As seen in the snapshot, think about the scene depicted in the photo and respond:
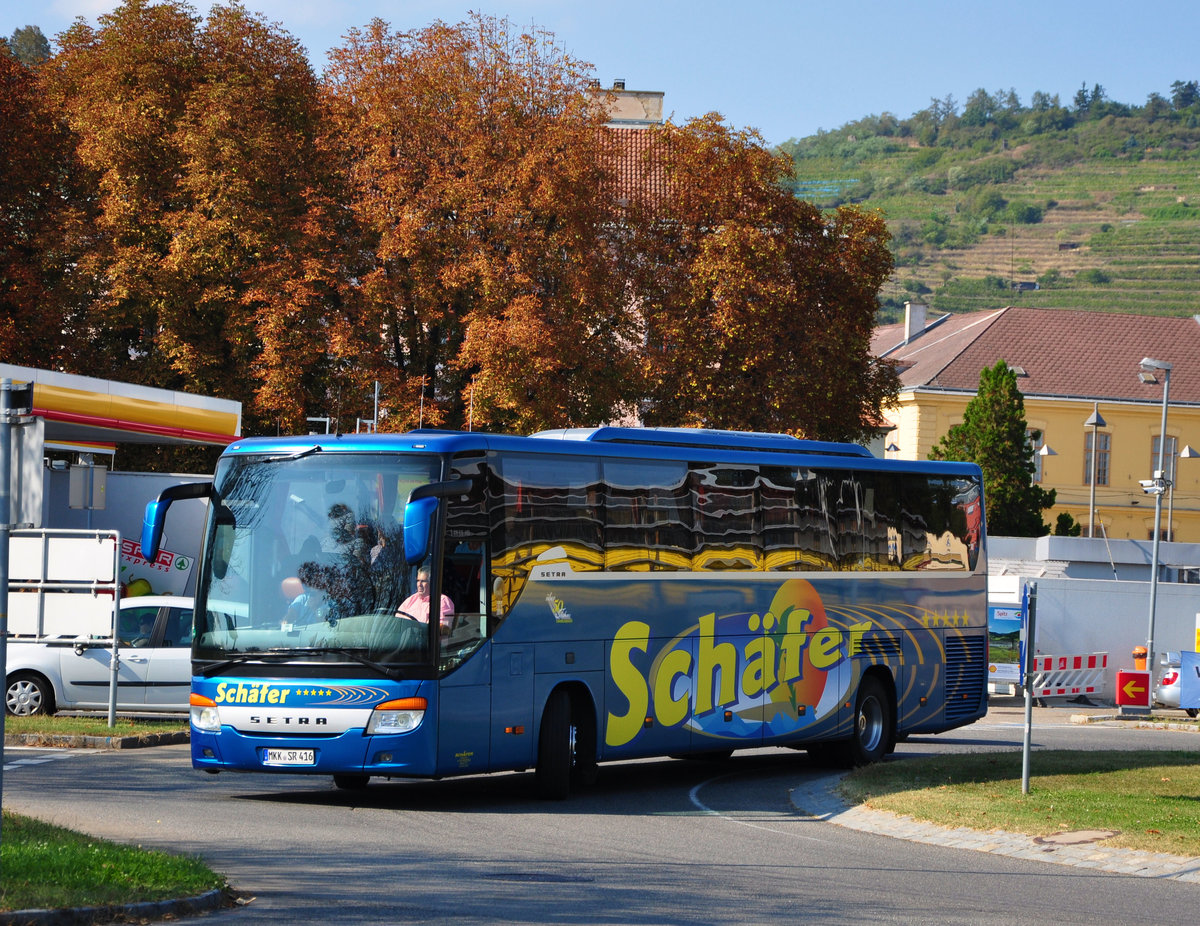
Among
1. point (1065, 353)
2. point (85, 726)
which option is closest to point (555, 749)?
point (85, 726)

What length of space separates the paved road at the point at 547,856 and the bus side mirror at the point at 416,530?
83.3 inches

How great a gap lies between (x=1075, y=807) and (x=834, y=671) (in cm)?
443

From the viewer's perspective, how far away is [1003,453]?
62219mm

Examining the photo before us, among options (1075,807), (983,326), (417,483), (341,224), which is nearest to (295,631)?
(417,483)

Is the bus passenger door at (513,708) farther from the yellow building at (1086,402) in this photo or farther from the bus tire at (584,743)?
the yellow building at (1086,402)

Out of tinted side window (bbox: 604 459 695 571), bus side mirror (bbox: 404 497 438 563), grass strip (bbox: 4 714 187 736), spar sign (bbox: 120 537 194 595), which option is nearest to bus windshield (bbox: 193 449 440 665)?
bus side mirror (bbox: 404 497 438 563)

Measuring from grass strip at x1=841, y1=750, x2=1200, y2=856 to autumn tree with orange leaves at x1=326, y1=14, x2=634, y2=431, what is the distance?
63.0ft

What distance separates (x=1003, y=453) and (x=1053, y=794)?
48520 millimetres

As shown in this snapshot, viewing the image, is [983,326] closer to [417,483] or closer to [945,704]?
[945,704]

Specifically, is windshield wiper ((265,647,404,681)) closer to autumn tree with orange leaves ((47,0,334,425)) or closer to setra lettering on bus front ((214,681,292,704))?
setra lettering on bus front ((214,681,292,704))

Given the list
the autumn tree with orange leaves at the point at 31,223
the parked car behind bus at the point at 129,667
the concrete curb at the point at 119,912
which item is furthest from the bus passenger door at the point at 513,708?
the autumn tree with orange leaves at the point at 31,223

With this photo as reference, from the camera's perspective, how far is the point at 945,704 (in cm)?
2042

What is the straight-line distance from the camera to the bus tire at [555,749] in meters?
14.5

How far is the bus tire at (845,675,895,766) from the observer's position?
18984 millimetres
